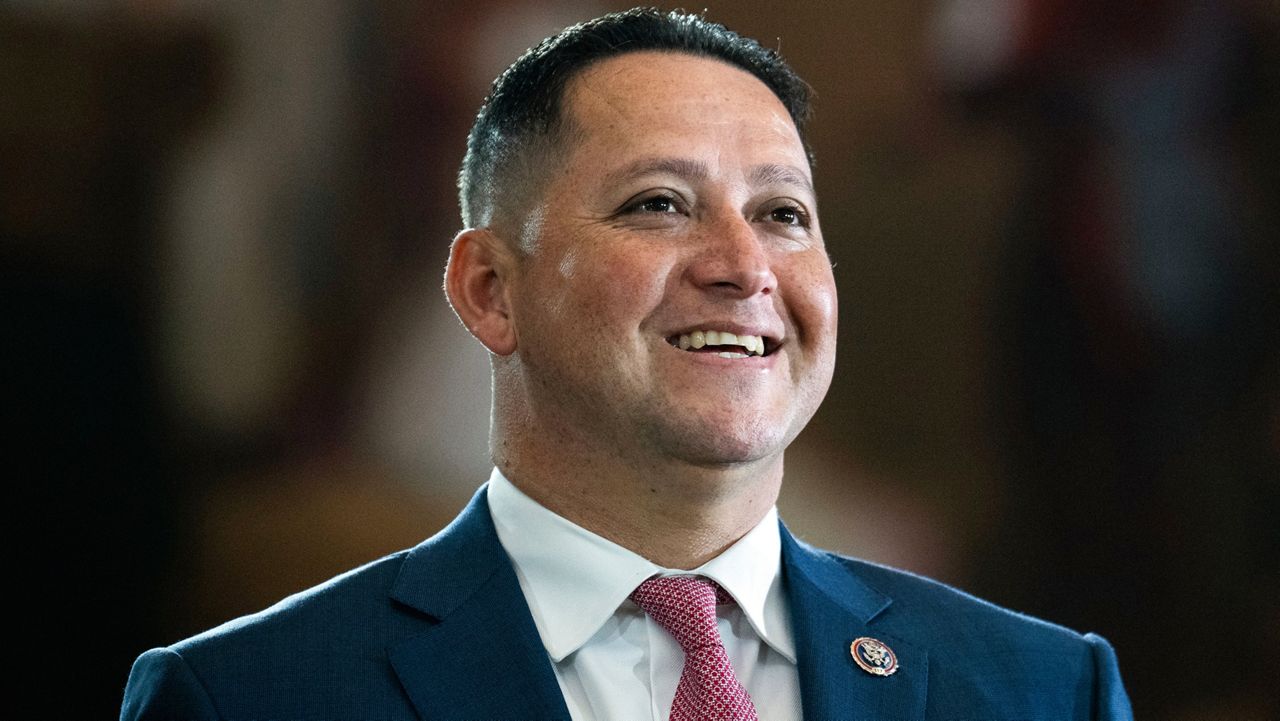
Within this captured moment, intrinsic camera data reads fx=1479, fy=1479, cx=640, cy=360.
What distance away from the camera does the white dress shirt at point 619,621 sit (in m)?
2.24

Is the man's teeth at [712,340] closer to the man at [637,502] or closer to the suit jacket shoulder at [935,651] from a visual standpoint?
the man at [637,502]

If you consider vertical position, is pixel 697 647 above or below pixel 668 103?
below

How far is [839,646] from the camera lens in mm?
2346

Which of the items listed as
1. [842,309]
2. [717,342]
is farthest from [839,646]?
[842,309]

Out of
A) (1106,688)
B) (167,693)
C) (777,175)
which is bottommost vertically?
(1106,688)

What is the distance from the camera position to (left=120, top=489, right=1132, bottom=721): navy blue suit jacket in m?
2.13

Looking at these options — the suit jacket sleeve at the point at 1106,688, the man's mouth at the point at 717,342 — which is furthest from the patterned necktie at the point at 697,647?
the suit jacket sleeve at the point at 1106,688

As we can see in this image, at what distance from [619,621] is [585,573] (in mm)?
92

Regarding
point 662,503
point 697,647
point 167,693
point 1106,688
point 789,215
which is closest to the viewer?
point 167,693

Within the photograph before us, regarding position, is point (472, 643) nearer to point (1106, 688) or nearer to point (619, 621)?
point (619, 621)

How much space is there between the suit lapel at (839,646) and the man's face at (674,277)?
228 millimetres

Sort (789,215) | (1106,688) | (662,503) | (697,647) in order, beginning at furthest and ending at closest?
(1106,688), (789,215), (662,503), (697,647)

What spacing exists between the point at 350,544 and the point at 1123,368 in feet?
6.59

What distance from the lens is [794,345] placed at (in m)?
2.35
